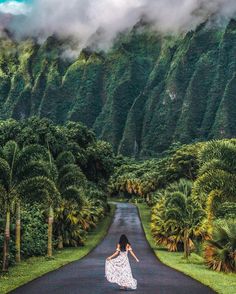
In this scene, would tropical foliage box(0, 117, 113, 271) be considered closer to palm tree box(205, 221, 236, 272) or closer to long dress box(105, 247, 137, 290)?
palm tree box(205, 221, 236, 272)

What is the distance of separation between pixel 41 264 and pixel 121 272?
490 inches

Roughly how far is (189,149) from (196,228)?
43662 millimetres

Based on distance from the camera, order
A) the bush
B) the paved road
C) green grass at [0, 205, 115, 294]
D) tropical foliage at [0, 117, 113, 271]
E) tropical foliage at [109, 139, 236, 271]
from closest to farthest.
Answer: the paved road → green grass at [0, 205, 115, 294] → tropical foliage at [0, 117, 113, 271] → tropical foliage at [109, 139, 236, 271] → the bush

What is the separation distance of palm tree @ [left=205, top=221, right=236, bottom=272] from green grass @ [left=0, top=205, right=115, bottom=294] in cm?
779

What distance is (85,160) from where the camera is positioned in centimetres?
6838

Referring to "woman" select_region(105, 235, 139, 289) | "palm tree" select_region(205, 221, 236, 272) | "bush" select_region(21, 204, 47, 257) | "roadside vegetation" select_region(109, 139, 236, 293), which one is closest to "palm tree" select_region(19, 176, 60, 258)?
"roadside vegetation" select_region(109, 139, 236, 293)

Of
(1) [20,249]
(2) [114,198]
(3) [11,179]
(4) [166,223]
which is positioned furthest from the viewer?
(2) [114,198]

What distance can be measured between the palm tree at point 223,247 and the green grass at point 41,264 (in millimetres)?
7789

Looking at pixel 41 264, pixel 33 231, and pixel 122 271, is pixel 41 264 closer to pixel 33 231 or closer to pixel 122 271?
pixel 33 231

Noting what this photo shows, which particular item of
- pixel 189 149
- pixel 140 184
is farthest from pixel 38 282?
pixel 140 184

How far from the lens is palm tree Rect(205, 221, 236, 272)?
989 inches

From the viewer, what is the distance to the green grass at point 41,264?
800 inches

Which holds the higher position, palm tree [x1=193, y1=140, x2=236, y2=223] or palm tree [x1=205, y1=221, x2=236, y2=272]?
palm tree [x1=193, y1=140, x2=236, y2=223]

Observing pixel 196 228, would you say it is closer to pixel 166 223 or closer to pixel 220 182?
pixel 166 223
